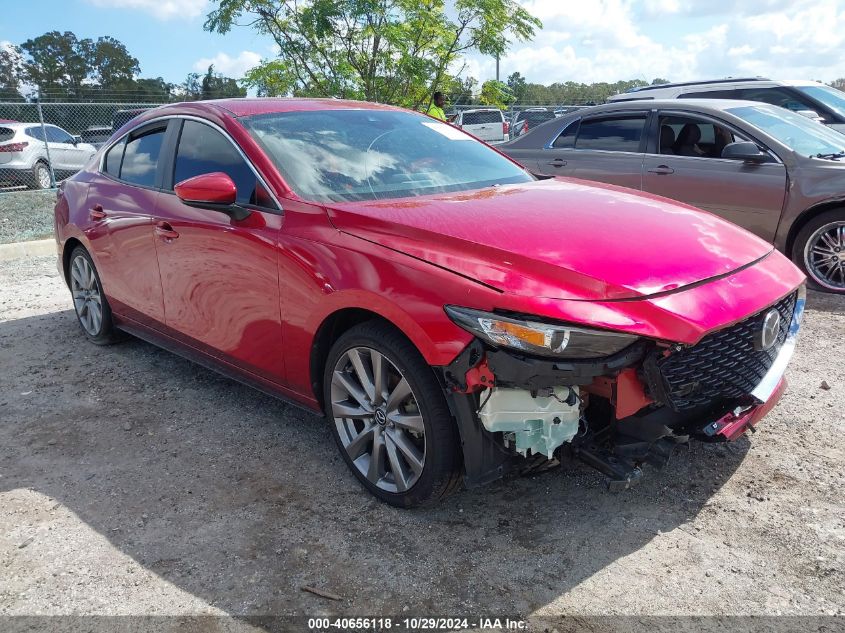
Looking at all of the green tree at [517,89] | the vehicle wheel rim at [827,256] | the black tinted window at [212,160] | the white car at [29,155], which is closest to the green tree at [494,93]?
the green tree at [517,89]

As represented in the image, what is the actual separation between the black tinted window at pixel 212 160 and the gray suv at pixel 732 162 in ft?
9.63

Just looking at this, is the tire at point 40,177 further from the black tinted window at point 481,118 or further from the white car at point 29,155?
the black tinted window at point 481,118

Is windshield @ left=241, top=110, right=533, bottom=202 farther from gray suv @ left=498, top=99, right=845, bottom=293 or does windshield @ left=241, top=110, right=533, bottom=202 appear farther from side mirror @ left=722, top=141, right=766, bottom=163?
side mirror @ left=722, top=141, right=766, bottom=163

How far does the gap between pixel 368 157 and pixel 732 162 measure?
13.6ft

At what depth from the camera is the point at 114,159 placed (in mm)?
4816

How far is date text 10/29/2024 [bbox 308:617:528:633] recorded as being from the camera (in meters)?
2.36

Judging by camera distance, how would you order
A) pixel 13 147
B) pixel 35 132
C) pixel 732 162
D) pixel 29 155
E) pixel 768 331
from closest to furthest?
1. pixel 768 331
2. pixel 732 162
3. pixel 13 147
4. pixel 29 155
5. pixel 35 132

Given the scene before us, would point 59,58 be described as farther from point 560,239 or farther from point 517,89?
point 560,239

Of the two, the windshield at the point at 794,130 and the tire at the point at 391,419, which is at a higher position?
the windshield at the point at 794,130

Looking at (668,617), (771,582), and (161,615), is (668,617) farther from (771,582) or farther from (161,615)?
(161,615)

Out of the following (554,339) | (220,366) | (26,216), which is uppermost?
(554,339)

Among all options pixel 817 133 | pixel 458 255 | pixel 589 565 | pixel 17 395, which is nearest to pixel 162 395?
pixel 17 395

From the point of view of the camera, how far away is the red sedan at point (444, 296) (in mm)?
2496

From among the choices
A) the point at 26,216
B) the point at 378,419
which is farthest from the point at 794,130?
the point at 26,216
